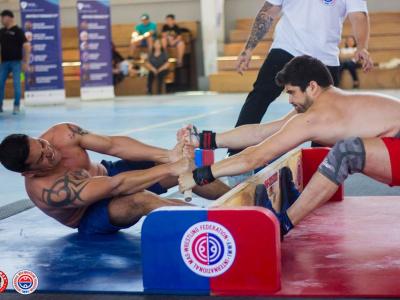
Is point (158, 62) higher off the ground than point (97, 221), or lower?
higher

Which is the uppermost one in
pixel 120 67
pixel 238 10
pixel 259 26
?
pixel 238 10

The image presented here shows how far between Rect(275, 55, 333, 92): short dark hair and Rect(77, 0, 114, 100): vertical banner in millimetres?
14866

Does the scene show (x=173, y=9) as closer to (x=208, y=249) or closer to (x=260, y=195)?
(x=260, y=195)

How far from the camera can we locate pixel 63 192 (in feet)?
14.1

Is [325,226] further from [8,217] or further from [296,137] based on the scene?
[8,217]

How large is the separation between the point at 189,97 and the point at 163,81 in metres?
2.41

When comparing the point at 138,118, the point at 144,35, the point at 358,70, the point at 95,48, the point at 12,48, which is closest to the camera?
the point at 138,118

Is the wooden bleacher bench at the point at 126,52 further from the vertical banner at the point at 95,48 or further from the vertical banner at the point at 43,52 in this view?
the vertical banner at the point at 43,52

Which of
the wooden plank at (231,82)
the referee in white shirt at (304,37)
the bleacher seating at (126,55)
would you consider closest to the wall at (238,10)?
the bleacher seating at (126,55)

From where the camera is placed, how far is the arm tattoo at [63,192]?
4285 mm

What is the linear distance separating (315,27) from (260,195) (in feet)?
7.24

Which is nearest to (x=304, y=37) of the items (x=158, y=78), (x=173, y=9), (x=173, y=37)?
(x=158, y=78)

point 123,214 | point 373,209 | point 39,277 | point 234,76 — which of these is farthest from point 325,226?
point 234,76

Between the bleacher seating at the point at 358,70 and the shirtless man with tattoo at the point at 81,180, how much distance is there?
1438 cm
